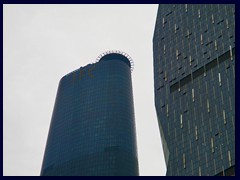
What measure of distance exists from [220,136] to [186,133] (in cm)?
1116

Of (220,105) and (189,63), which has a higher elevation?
(189,63)

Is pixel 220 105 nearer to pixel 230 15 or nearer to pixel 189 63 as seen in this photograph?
pixel 189 63

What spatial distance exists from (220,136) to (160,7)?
66.7 metres

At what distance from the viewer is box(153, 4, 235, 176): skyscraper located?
13388 centimetres

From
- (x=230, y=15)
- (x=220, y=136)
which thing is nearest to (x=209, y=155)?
(x=220, y=136)

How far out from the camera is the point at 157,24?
179250 mm

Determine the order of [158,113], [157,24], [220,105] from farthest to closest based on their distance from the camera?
1. [157,24]
2. [158,113]
3. [220,105]

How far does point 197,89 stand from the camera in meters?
148

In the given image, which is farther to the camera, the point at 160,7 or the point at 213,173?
the point at 160,7

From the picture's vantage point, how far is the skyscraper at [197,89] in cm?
13388

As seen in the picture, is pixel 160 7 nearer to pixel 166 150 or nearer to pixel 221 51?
pixel 221 51
